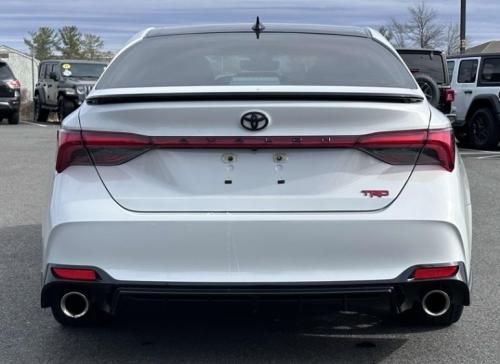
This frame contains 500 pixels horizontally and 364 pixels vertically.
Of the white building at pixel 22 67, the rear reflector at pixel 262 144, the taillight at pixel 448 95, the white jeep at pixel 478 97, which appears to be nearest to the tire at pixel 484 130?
the white jeep at pixel 478 97

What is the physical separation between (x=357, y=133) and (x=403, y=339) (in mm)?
1398

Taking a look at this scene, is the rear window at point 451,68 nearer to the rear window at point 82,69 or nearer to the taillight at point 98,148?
the rear window at point 82,69

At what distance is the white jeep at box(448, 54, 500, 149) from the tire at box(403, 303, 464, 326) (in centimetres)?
1149

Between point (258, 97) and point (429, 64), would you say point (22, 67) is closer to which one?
point (429, 64)

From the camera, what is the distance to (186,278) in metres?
3.30

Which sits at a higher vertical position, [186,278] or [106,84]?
[106,84]

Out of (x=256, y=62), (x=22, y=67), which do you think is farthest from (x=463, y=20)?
(x=256, y=62)

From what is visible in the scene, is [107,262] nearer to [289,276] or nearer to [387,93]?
[289,276]

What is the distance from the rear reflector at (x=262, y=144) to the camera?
10.9ft

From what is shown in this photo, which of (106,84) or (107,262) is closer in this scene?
(107,262)

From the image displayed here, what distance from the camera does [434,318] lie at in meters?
4.22

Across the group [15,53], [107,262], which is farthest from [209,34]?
[15,53]

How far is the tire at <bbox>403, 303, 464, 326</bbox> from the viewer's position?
4.07m

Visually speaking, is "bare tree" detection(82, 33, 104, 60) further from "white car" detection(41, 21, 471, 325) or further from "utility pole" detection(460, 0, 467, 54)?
"white car" detection(41, 21, 471, 325)
